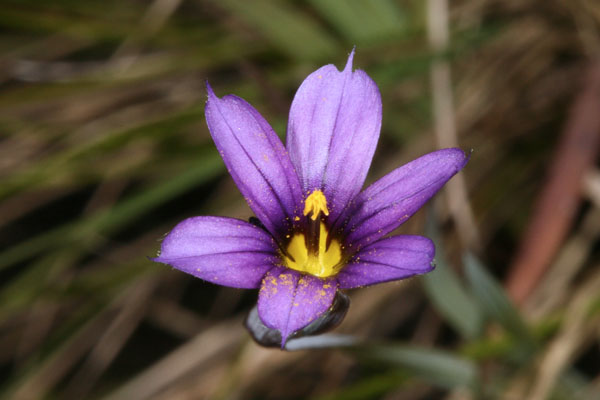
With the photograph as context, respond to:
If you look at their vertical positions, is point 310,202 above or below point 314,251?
above

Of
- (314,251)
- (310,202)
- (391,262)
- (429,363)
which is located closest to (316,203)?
(310,202)

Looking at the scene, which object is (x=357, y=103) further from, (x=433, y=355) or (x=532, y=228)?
(x=532, y=228)

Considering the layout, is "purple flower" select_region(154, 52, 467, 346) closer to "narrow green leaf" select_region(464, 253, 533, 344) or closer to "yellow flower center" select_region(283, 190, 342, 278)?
"yellow flower center" select_region(283, 190, 342, 278)

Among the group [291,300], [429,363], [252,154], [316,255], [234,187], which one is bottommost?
[429,363]

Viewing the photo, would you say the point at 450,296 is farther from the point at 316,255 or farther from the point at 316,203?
the point at 316,203

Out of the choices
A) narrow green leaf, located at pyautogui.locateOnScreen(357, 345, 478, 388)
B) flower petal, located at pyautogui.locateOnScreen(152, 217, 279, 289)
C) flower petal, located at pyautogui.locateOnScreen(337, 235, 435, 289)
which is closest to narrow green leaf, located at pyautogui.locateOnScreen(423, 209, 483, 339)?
narrow green leaf, located at pyautogui.locateOnScreen(357, 345, 478, 388)

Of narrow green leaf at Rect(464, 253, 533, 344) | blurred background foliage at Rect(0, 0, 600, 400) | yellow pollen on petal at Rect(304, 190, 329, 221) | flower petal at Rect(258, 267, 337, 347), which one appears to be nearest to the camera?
flower petal at Rect(258, 267, 337, 347)
